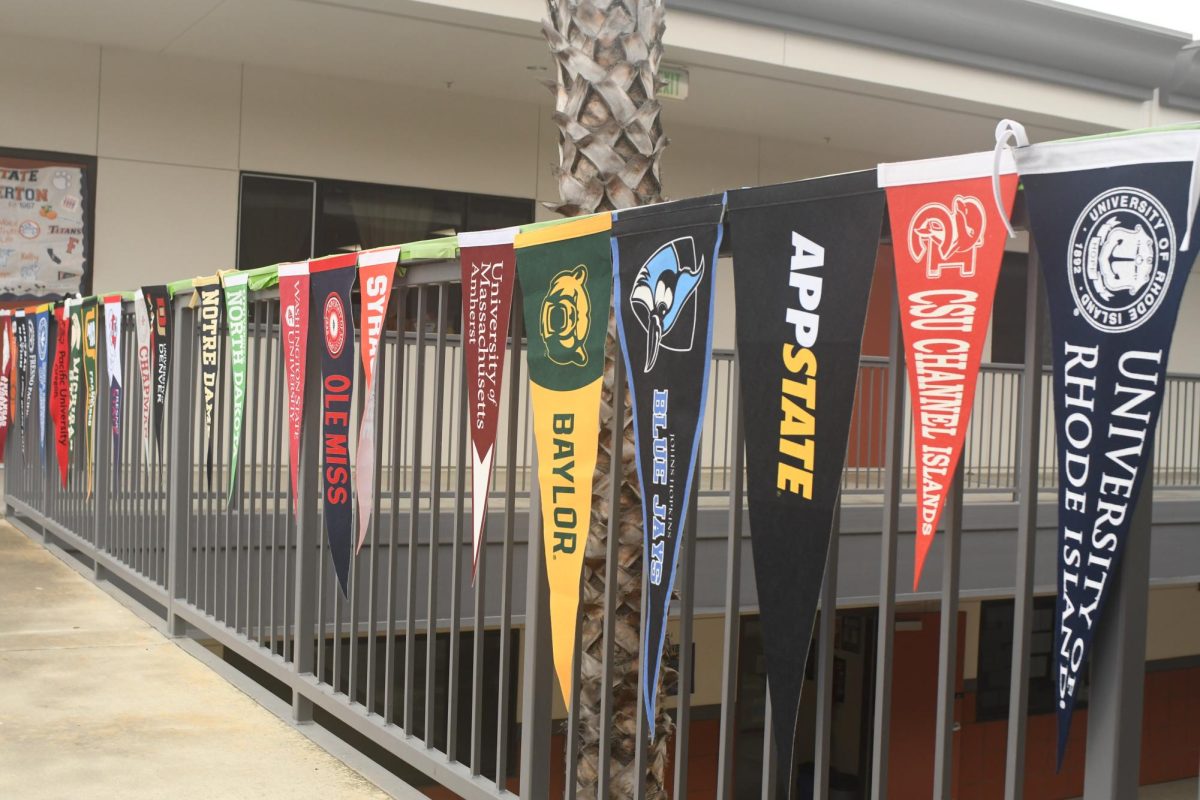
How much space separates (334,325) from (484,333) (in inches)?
47.2

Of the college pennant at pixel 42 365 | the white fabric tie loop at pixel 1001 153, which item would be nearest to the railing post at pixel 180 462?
the college pennant at pixel 42 365

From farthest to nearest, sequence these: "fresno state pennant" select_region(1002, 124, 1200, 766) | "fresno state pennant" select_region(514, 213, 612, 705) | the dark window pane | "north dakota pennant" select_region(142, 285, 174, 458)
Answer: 1. the dark window pane
2. "north dakota pennant" select_region(142, 285, 174, 458)
3. "fresno state pennant" select_region(514, 213, 612, 705)
4. "fresno state pennant" select_region(1002, 124, 1200, 766)

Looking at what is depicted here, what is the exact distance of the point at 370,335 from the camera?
171 inches

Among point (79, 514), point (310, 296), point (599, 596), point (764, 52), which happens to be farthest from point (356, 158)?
point (599, 596)

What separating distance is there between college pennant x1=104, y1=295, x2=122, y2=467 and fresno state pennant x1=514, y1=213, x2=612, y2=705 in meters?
4.88

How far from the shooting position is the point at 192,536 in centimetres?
653

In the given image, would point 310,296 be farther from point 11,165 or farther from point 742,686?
point 742,686

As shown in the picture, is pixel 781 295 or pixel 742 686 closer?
pixel 781 295

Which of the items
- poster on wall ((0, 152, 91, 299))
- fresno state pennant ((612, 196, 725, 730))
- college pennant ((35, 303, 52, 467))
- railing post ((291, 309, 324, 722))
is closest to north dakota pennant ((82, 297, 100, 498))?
college pennant ((35, 303, 52, 467))

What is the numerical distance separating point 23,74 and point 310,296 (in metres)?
9.03

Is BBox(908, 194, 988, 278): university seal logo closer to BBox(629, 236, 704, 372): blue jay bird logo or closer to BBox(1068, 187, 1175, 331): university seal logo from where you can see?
BBox(1068, 187, 1175, 331): university seal logo

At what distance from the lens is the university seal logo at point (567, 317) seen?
318 centimetres

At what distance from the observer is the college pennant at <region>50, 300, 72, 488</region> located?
8820 millimetres

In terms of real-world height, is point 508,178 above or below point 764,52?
below
